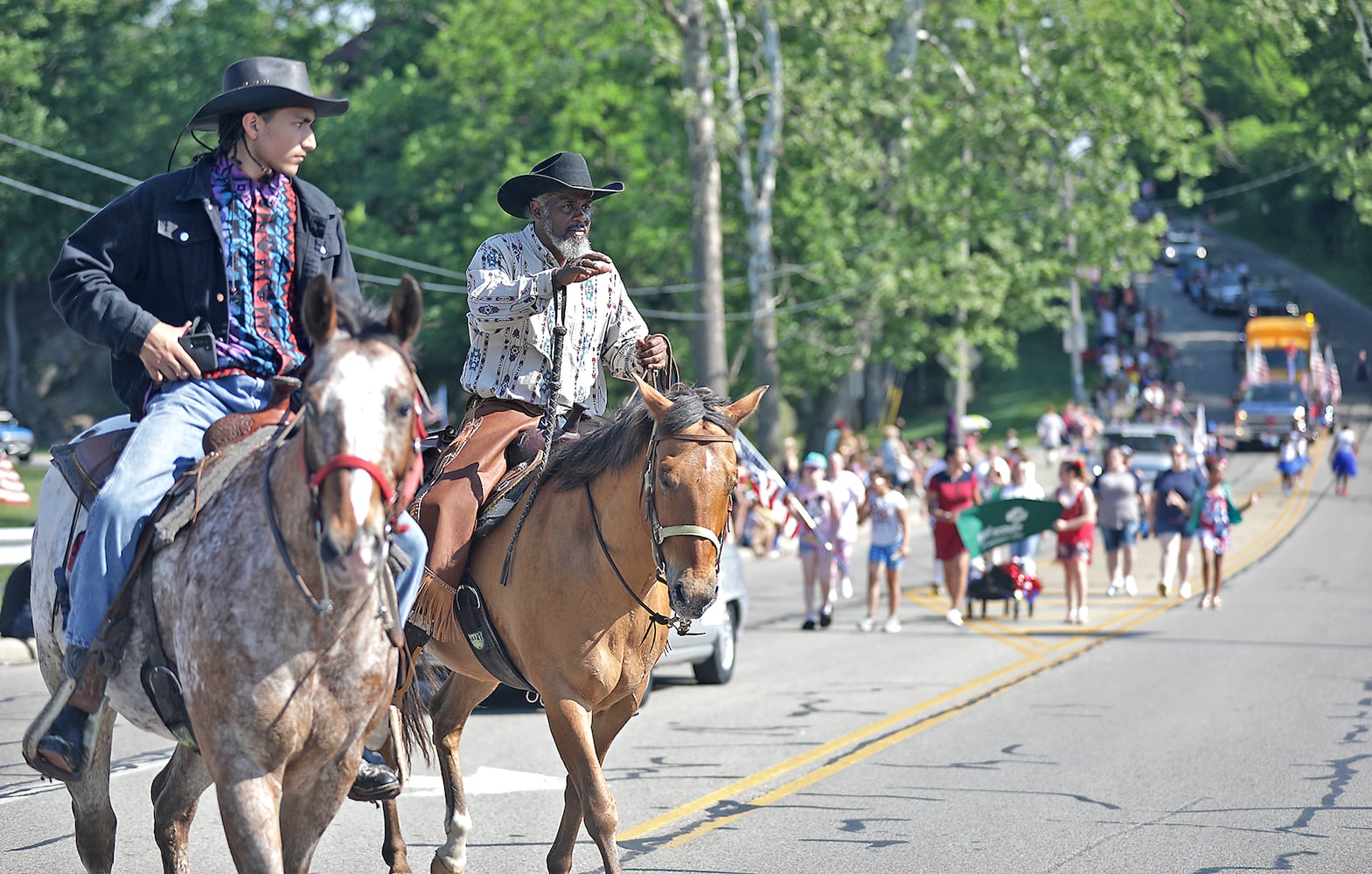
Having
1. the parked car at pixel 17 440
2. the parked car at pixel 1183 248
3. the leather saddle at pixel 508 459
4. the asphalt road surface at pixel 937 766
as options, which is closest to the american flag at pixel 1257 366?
the parked car at pixel 1183 248

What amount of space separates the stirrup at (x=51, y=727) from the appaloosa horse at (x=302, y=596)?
0.24 m

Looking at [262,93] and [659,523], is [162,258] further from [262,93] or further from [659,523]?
[659,523]

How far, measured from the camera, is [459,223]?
36656mm

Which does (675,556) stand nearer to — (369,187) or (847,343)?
(847,343)

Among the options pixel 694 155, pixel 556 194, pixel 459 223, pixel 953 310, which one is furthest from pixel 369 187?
pixel 556 194

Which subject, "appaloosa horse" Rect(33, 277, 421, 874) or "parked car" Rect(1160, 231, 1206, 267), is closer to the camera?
"appaloosa horse" Rect(33, 277, 421, 874)

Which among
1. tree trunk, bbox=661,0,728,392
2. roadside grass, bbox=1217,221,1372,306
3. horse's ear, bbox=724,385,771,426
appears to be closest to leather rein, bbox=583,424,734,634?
horse's ear, bbox=724,385,771,426

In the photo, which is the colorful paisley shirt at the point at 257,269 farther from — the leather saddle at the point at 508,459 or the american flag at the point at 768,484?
the american flag at the point at 768,484

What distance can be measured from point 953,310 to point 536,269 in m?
28.9

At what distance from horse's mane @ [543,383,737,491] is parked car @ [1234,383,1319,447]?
4266cm

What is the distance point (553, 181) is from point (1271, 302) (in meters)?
64.4

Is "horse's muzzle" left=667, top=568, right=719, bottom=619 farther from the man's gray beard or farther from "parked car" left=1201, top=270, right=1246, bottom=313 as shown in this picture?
"parked car" left=1201, top=270, right=1246, bottom=313

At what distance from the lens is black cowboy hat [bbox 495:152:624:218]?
21.5ft

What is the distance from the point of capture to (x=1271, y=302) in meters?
65.3
